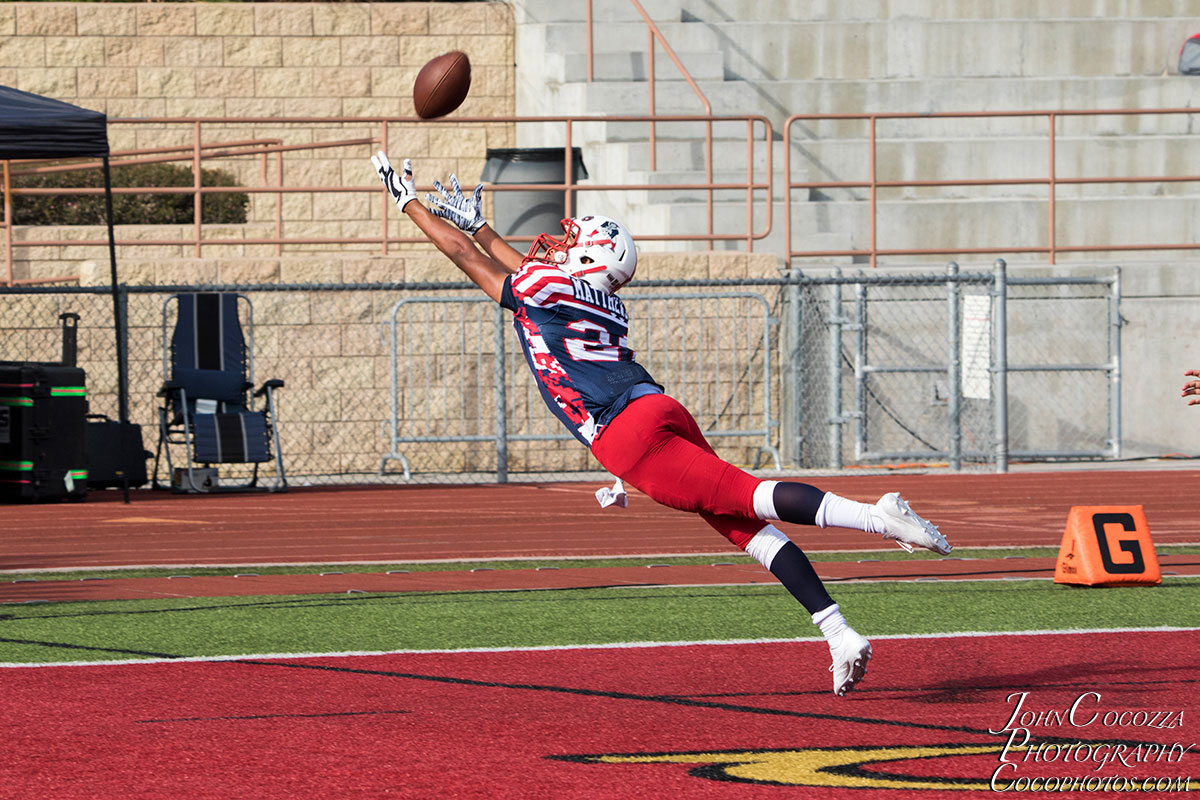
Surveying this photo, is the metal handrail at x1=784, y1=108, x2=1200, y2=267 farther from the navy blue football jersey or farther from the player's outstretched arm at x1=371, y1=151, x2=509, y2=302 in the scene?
the navy blue football jersey

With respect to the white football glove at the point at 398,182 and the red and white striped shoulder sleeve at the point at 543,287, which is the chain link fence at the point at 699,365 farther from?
the red and white striped shoulder sleeve at the point at 543,287

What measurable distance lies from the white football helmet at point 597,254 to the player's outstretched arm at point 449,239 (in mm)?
176

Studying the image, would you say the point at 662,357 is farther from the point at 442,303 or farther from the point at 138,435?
the point at 138,435

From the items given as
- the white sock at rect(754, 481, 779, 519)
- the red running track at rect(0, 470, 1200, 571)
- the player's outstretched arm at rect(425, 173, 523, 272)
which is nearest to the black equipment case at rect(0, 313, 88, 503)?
the red running track at rect(0, 470, 1200, 571)

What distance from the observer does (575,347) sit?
5715 millimetres

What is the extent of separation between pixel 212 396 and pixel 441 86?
811 centimetres

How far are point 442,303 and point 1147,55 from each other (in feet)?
34.7

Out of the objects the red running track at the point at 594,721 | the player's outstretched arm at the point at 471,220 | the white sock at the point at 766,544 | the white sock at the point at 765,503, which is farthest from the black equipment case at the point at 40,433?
the white sock at the point at 765,503

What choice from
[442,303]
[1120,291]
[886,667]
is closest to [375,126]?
[442,303]

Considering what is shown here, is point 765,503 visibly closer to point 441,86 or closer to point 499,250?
point 499,250

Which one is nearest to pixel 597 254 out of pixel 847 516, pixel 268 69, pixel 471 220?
pixel 471 220

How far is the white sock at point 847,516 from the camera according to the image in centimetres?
540

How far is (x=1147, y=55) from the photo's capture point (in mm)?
21469

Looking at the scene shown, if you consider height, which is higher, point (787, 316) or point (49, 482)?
point (787, 316)
